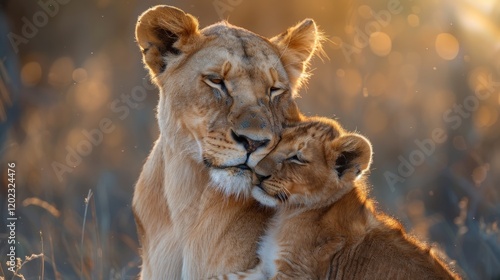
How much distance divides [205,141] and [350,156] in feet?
2.29

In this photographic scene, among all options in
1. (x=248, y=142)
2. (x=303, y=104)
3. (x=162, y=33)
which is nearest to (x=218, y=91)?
(x=248, y=142)

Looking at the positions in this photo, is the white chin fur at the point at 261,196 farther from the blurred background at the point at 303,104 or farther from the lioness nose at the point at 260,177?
the blurred background at the point at 303,104

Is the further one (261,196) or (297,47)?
(297,47)

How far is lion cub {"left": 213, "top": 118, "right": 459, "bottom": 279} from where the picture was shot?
426 centimetres

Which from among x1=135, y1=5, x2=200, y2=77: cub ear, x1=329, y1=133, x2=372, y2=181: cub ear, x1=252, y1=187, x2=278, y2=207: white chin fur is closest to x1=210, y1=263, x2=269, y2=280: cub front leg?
x1=252, y1=187, x2=278, y2=207: white chin fur

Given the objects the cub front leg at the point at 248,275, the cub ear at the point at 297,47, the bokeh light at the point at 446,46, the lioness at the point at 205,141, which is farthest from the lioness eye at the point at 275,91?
the bokeh light at the point at 446,46

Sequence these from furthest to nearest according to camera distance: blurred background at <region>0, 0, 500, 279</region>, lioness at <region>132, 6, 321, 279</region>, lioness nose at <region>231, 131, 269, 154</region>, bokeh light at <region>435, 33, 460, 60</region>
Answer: bokeh light at <region>435, 33, 460, 60</region>, blurred background at <region>0, 0, 500, 279</region>, lioness at <region>132, 6, 321, 279</region>, lioness nose at <region>231, 131, 269, 154</region>

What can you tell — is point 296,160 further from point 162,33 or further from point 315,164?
point 162,33

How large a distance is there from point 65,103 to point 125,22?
4.69 ft

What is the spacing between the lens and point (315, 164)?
4.62m

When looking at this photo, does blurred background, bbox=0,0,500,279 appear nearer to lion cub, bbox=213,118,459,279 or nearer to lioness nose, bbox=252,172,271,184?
lion cub, bbox=213,118,459,279

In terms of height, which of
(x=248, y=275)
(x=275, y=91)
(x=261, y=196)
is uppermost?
(x=275, y=91)

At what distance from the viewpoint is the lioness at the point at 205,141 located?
4.33 m

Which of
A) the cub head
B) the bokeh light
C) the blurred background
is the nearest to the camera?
the cub head
